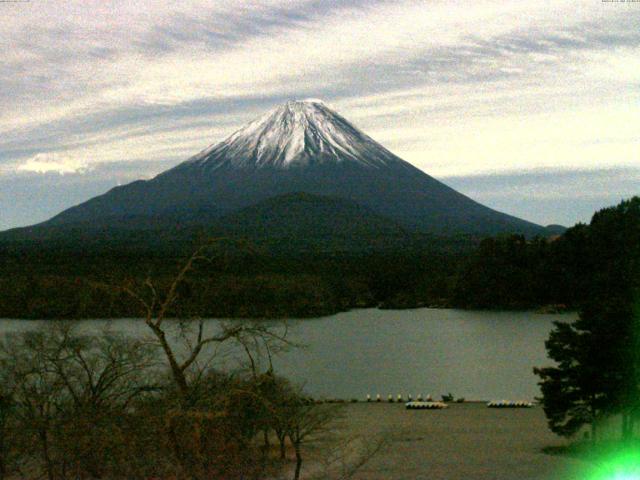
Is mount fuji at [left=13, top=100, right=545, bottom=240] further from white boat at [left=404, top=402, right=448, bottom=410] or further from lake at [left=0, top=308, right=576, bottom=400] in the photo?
white boat at [left=404, top=402, right=448, bottom=410]

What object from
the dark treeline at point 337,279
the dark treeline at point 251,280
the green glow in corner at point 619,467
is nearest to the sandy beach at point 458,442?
the green glow in corner at point 619,467

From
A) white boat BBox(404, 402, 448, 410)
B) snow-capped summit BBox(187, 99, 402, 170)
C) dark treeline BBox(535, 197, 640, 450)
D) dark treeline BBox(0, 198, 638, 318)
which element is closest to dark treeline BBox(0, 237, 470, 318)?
dark treeline BBox(0, 198, 638, 318)

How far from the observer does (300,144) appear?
348ft

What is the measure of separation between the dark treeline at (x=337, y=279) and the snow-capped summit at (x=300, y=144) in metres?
44.9

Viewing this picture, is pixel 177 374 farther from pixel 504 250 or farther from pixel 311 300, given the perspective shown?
pixel 504 250

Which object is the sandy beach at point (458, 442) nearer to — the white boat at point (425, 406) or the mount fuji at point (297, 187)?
the white boat at point (425, 406)

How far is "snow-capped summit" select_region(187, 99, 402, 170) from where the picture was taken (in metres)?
106

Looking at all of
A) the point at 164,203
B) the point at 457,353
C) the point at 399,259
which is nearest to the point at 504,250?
the point at 399,259

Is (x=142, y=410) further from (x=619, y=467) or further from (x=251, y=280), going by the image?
(x=251, y=280)

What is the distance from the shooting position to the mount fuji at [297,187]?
9125 centimetres

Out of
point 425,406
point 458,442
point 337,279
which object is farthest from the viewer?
point 337,279

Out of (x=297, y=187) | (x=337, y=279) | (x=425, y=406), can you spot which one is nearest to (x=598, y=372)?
(x=425, y=406)

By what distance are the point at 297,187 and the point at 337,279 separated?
4866cm

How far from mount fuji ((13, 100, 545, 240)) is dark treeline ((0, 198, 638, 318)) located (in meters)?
29.6
